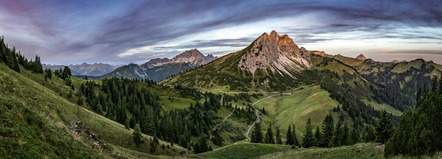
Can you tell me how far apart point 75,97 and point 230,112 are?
5058 inches

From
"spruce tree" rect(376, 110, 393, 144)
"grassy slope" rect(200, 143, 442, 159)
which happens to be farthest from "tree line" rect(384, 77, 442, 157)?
"spruce tree" rect(376, 110, 393, 144)

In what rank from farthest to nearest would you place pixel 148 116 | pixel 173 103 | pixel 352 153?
pixel 173 103
pixel 148 116
pixel 352 153

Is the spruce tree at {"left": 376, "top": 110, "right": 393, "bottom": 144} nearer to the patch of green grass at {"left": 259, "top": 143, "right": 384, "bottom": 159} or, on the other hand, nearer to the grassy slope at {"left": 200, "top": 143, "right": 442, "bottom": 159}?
the grassy slope at {"left": 200, "top": 143, "right": 442, "bottom": 159}

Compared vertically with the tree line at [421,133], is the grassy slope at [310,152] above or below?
below

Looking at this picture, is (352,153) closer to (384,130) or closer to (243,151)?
(384,130)

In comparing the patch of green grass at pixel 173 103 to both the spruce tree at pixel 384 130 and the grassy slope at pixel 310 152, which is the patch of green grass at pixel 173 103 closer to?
the grassy slope at pixel 310 152

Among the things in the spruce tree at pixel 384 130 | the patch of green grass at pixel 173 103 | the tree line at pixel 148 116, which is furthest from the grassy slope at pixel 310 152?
the patch of green grass at pixel 173 103

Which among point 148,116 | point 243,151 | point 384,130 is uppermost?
point 384,130

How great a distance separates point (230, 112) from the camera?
196750mm

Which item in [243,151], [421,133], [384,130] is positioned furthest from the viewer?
[243,151]

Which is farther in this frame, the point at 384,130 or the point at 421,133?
the point at 384,130

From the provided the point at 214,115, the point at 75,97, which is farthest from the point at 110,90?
the point at 214,115

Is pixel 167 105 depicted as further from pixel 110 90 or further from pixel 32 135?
pixel 32 135

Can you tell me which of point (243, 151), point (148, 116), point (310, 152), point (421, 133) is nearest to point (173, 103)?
point (148, 116)
